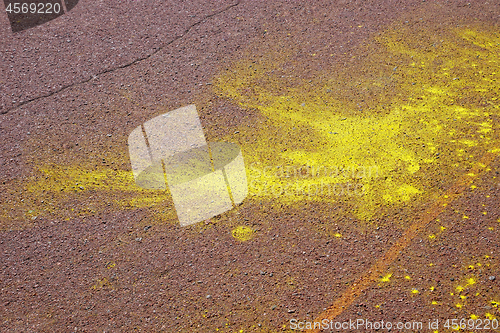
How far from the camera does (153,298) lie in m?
3.30

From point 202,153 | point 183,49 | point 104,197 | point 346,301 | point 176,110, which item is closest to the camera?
point 346,301

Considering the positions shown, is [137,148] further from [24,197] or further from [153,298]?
[153,298]

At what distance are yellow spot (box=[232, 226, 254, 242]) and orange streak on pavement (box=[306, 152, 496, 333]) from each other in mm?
849

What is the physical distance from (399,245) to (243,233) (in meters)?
1.20

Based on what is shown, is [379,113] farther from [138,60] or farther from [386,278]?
[138,60]

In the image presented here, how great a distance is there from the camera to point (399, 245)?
11.5 ft

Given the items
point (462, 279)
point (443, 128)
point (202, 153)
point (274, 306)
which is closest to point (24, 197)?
point (202, 153)

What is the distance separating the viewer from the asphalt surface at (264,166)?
3.25 m

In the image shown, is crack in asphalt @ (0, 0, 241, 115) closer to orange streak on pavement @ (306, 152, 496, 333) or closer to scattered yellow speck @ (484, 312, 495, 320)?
orange streak on pavement @ (306, 152, 496, 333)

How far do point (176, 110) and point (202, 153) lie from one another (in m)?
0.75

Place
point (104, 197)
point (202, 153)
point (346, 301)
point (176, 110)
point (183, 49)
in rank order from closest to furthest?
1. point (346, 301)
2. point (104, 197)
3. point (202, 153)
4. point (176, 110)
5. point (183, 49)

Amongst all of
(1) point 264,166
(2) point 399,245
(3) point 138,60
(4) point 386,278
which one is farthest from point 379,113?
(3) point 138,60

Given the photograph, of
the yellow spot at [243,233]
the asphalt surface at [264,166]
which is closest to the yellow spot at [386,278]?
the asphalt surface at [264,166]

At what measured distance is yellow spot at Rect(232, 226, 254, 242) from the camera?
365 cm
